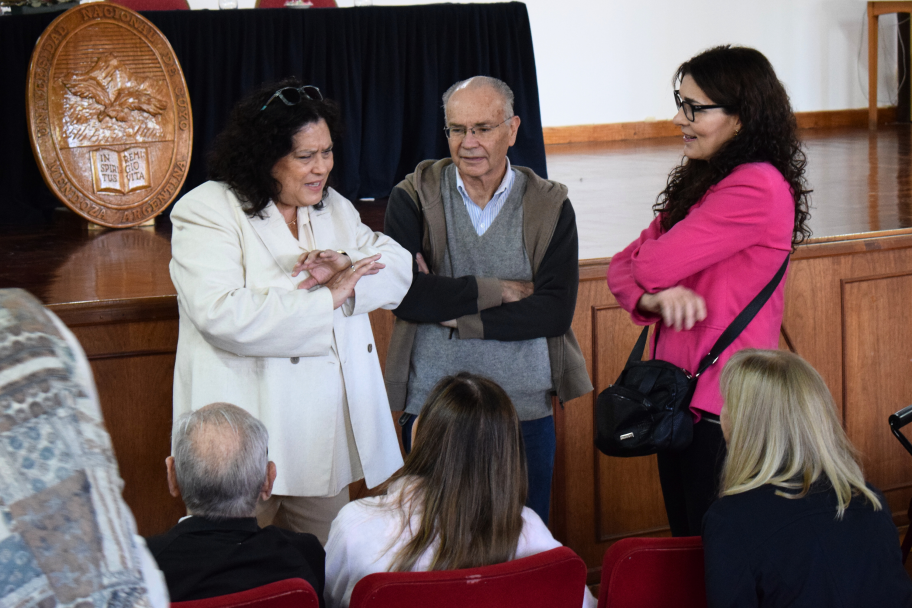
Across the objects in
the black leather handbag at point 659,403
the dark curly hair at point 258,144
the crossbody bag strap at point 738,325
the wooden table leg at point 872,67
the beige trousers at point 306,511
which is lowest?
the beige trousers at point 306,511

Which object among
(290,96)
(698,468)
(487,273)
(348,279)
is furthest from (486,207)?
(698,468)

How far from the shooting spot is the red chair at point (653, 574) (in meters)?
1.48

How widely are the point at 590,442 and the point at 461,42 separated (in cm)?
260

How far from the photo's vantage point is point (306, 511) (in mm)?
2094

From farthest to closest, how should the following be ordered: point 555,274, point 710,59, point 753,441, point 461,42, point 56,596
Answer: point 461,42
point 555,274
point 710,59
point 753,441
point 56,596

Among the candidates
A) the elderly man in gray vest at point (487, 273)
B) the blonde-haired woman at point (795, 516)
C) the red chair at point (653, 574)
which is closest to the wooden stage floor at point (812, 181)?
the elderly man in gray vest at point (487, 273)

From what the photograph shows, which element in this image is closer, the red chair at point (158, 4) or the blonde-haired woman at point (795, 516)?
the blonde-haired woman at point (795, 516)

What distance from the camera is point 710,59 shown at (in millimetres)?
1850

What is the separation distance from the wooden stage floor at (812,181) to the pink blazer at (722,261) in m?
1.14

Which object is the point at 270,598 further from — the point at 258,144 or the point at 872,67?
the point at 872,67

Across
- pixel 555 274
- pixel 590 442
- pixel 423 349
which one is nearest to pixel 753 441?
pixel 555 274

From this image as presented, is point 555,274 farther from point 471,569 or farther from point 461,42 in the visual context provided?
point 461,42

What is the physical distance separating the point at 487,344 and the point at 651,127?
22.7 ft

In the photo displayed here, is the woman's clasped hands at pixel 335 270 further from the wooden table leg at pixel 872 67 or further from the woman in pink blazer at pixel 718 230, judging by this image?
the wooden table leg at pixel 872 67
